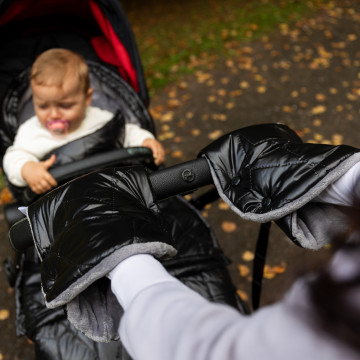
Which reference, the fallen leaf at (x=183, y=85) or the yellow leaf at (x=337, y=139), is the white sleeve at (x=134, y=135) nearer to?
the yellow leaf at (x=337, y=139)

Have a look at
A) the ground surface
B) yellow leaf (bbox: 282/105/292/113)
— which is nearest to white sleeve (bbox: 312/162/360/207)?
the ground surface

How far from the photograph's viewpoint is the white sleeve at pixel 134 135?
74.8 inches

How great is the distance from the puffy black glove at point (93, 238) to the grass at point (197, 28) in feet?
10.6

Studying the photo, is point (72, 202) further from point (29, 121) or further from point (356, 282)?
point (29, 121)

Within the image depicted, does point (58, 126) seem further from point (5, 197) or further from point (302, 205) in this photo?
point (5, 197)

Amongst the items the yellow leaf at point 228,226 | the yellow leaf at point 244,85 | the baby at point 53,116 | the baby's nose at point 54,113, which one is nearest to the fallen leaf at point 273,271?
the yellow leaf at point 228,226

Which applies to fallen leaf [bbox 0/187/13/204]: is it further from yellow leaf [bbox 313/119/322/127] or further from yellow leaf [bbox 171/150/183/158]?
yellow leaf [bbox 313/119/322/127]

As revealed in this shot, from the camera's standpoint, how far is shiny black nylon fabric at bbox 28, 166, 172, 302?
2.69 feet

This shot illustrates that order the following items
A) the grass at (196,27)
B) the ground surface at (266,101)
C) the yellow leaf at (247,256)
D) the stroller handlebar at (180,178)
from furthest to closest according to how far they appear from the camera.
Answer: the grass at (196,27) → the ground surface at (266,101) → the yellow leaf at (247,256) → the stroller handlebar at (180,178)

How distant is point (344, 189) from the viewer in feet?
3.12

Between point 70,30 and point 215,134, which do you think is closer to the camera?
point 70,30

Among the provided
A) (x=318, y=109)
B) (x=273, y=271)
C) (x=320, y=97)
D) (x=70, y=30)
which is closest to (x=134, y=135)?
(x=70, y=30)

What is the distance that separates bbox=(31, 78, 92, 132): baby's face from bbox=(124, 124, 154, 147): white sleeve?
26 cm

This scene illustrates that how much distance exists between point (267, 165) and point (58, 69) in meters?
1.15
